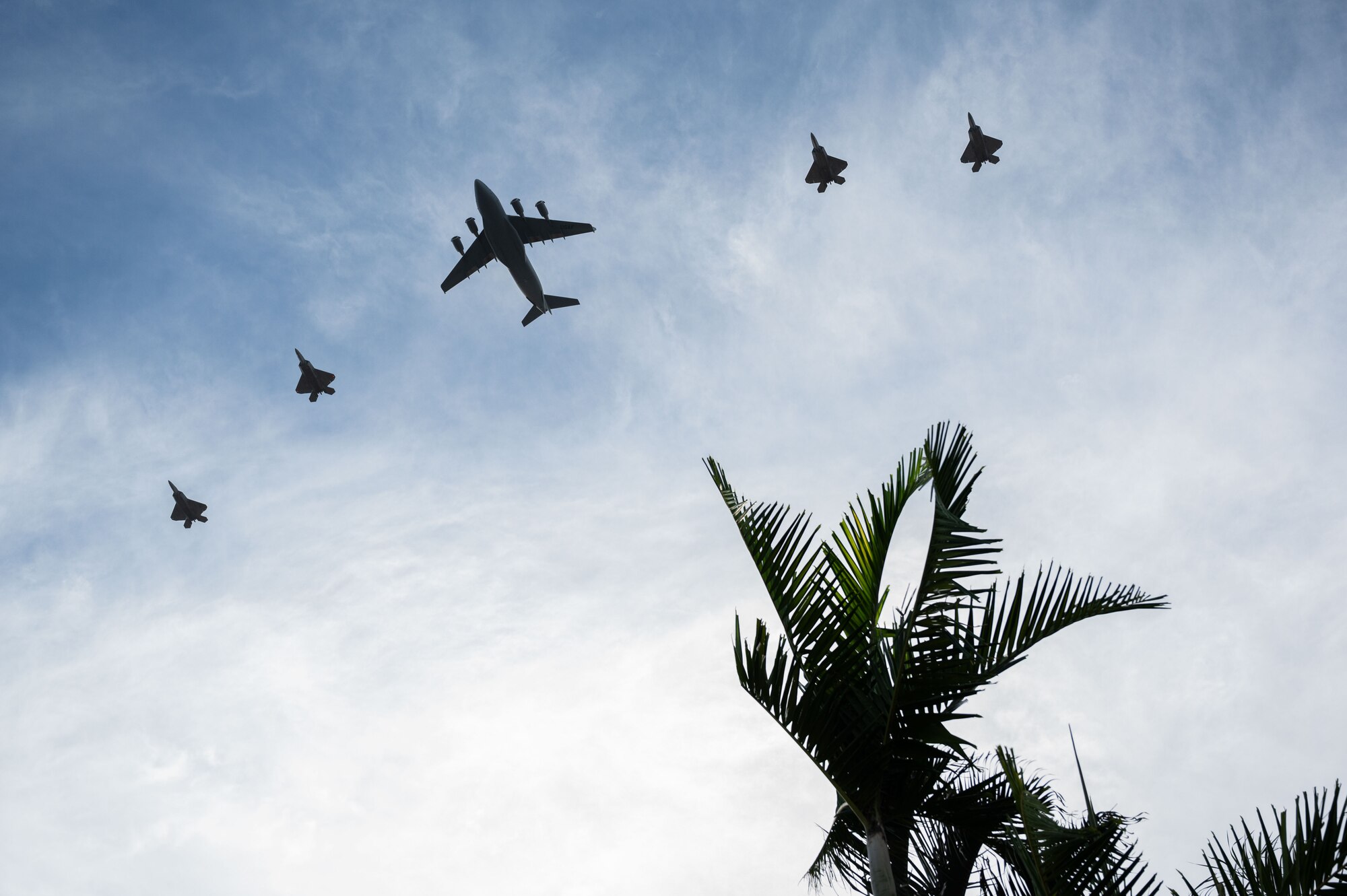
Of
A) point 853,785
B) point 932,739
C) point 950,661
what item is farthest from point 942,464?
point 853,785

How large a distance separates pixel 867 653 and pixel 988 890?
51.2 inches

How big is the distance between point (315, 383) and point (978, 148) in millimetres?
30513

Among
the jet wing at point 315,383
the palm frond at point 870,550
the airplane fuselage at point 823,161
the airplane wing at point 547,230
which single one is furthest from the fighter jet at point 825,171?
the palm frond at point 870,550

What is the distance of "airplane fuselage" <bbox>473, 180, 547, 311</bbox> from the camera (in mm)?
34875

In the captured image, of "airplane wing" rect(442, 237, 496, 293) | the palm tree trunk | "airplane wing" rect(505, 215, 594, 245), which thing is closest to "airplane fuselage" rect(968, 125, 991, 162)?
"airplane wing" rect(505, 215, 594, 245)

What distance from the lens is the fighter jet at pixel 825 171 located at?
35688mm

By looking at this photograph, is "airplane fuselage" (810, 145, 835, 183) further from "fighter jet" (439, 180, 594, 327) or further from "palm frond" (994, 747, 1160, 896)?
"palm frond" (994, 747, 1160, 896)

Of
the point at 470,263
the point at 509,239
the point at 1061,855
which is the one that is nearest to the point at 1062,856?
the point at 1061,855

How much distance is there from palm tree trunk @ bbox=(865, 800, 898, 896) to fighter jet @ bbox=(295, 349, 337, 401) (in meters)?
38.3

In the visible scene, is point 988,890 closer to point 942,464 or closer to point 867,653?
point 867,653

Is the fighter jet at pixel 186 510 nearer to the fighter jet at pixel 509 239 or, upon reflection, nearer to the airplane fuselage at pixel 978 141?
the fighter jet at pixel 509 239

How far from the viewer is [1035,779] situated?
5086 mm

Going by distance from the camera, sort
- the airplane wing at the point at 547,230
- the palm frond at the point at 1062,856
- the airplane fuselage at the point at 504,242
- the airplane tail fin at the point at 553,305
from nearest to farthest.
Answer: the palm frond at the point at 1062,856
the airplane fuselage at the point at 504,242
the airplane wing at the point at 547,230
the airplane tail fin at the point at 553,305

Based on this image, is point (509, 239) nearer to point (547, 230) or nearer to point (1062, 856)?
point (547, 230)
